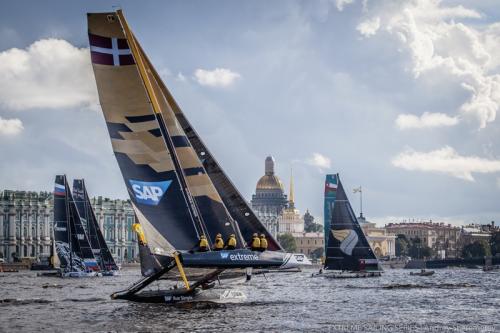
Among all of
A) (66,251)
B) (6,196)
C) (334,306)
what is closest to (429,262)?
(6,196)

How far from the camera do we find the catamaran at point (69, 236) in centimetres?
8719

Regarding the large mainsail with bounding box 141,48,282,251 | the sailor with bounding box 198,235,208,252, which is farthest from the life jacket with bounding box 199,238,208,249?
the large mainsail with bounding box 141,48,282,251

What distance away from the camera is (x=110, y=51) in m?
35.3

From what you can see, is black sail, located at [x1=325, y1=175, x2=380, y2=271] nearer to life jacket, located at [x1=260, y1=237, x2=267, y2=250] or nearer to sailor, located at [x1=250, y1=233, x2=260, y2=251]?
life jacket, located at [x1=260, y1=237, x2=267, y2=250]

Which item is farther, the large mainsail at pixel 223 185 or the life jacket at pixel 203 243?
the large mainsail at pixel 223 185

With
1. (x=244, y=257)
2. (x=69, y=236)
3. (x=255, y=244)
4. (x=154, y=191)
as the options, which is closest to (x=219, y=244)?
(x=244, y=257)

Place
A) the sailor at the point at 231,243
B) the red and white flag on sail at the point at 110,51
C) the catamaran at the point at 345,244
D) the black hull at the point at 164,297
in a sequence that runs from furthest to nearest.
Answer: the catamaran at the point at 345,244
the black hull at the point at 164,297
the sailor at the point at 231,243
the red and white flag on sail at the point at 110,51

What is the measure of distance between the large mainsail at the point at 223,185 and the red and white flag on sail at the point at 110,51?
4.34 meters

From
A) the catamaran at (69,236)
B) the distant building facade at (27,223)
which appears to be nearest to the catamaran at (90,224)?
the catamaran at (69,236)

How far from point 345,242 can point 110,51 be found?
155 feet

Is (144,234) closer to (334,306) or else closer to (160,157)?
(160,157)

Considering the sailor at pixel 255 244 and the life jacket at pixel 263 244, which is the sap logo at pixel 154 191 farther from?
the life jacket at pixel 263 244

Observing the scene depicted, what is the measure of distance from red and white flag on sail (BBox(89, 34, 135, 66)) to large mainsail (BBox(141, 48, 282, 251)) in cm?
434

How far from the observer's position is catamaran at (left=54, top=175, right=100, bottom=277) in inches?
3433
